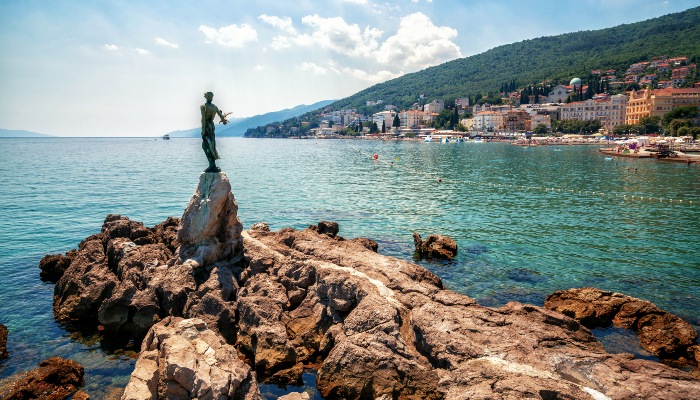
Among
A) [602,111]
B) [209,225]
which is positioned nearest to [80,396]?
[209,225]

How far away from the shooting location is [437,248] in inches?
805

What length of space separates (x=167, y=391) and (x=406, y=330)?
18.7 feet

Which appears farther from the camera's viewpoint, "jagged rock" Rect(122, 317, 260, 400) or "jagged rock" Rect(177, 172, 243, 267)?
"jagged rock" Rect(177, 172, 243, 267)

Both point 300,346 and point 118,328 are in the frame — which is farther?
point 118,328

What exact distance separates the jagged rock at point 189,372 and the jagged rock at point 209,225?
5.56m

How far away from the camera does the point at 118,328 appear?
13195mm

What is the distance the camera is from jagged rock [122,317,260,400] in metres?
8.40

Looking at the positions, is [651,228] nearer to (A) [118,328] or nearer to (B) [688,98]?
(A) [118,328]

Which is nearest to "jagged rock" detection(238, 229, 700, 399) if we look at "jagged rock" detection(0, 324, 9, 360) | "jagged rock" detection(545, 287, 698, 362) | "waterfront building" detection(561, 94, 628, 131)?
"jagged rock" detection(545, 287, 698, 362)

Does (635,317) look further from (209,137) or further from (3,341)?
(3,341)

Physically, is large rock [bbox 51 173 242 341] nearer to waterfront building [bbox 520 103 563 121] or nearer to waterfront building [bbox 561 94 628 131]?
waterfront building [bbox 561 94 628 131]

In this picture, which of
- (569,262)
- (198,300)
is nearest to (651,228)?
(569,262)

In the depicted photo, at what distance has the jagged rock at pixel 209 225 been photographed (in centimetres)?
1523

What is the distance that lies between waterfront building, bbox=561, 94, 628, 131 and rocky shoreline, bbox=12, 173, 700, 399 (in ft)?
511
